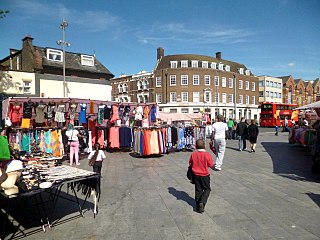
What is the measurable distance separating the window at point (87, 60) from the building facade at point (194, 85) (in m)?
20.1

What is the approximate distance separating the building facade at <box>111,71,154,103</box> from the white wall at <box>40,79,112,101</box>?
21767mm

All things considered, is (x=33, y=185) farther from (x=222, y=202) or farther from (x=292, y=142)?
(x=292, y=142)

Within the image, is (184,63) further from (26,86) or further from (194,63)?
(26,86)

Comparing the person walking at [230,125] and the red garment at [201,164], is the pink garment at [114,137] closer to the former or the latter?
the red garment at [201,164]

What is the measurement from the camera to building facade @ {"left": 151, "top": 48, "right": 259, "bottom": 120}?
50.5 meters

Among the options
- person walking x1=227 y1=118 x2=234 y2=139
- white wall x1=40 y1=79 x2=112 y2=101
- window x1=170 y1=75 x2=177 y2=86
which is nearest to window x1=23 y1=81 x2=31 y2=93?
white wall x1=40 y1=79 x2=112 y2=101

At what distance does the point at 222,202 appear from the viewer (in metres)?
5.75

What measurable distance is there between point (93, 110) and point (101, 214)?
365 inches

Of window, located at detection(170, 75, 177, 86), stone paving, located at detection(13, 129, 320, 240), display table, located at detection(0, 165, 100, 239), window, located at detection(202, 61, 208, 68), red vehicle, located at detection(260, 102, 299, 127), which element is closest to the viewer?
display table, located at detection(0, 165, 100, 239)

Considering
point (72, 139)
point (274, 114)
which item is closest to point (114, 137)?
point (72, 139)

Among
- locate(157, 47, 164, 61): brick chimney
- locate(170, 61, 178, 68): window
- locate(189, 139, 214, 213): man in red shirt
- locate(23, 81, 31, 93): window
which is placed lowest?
locate(189, 139, 214, 213): man in red shirt

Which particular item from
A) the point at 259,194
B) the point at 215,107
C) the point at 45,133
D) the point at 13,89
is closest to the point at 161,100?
the point at 215,107

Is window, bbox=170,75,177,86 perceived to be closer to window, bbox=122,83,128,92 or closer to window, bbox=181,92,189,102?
window, bbox=181,92,189,102

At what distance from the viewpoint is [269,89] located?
213 feet
